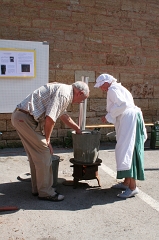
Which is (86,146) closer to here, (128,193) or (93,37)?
(128,193)

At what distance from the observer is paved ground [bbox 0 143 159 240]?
11.3 ft

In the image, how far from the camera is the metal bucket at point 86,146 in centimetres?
457

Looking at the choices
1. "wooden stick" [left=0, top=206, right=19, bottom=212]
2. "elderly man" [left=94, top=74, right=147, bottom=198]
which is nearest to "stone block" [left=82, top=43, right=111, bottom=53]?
"elderly man" [left=94, top=74, right=147, bottom=198]

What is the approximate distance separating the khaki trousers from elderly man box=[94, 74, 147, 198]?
96 cm

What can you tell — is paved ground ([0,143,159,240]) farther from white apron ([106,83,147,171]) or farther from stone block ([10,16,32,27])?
stone block ([10,16,32,27])

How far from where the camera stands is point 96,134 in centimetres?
462

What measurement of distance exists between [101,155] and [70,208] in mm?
2829

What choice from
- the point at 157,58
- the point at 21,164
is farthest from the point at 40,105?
the point at 157,58

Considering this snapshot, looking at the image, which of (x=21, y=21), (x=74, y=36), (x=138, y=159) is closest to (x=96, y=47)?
(x=74, y=36)

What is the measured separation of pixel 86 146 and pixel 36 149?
801 millimetres

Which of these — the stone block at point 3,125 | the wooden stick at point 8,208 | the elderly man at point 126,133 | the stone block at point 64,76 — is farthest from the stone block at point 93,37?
the wooden stick at point 8,208

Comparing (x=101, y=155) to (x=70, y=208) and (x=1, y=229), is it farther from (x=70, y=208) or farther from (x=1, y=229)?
(x=1, y=229)

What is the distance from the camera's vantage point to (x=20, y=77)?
7008 mm

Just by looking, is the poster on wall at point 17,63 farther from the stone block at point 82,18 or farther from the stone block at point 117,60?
the stone block at point 117,60
